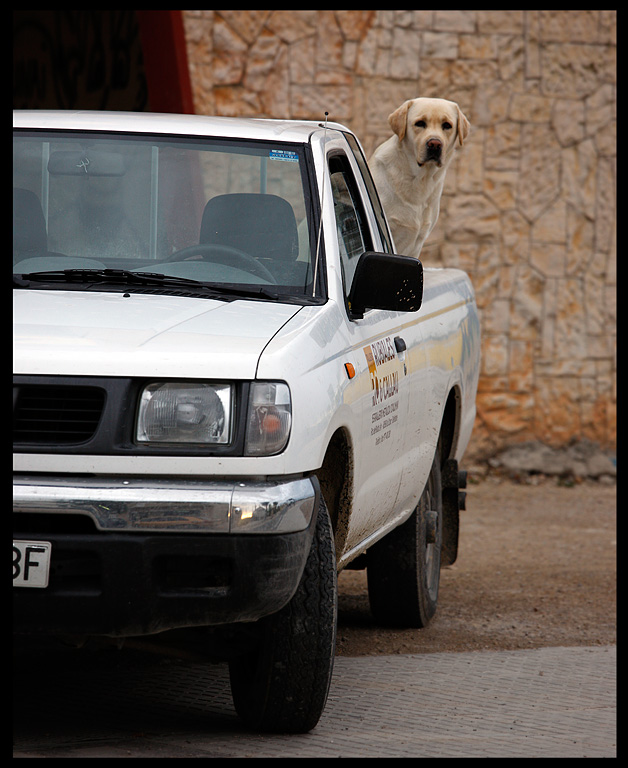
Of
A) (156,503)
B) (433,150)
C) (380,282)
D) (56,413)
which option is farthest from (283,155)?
(433,150)

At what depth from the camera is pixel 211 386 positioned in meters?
3.70

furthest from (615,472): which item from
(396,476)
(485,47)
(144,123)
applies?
(144,123)

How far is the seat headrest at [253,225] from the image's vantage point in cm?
481

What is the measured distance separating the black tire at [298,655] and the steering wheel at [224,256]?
101 cm

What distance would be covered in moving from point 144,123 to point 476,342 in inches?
113

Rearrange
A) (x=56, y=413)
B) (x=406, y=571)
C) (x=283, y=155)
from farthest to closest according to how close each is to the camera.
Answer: (x=406, y=571) < (x=283, y=155) < (x=56, y=413)

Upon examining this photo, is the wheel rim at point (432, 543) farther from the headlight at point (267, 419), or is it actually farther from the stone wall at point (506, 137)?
the stone wall at point (506, 137)

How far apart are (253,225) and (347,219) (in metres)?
0.59

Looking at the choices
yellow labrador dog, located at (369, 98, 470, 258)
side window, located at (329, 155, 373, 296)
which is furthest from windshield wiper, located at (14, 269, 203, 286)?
yellow labrador dog, located at (369, 98, 470, 258)

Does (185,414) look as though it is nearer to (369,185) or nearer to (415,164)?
(369,185)

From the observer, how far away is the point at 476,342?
7355mm

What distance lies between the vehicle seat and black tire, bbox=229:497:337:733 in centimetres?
112

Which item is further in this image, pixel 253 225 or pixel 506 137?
pixel 506 137

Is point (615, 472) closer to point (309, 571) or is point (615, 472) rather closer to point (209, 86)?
point (209, 86)
